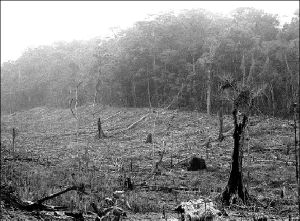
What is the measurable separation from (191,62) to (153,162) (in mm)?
24047

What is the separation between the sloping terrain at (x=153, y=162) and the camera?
35.3 feet

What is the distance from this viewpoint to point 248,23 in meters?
38.3

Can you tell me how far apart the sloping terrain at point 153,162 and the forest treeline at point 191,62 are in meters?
3.54

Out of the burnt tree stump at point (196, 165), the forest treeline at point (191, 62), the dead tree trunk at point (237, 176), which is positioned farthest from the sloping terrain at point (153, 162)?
the forest treeline at point (191, 62)

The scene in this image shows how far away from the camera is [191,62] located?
4138cm

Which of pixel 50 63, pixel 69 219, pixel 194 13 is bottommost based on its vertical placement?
pixel 69 219

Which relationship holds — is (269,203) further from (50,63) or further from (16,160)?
(50,63)

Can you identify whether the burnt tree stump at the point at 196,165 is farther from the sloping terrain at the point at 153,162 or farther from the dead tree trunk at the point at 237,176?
the dead tree trunk at the point at 237,176

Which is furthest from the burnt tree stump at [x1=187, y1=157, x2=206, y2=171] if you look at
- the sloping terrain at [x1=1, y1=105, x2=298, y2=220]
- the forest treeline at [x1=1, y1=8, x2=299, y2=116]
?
the forest treeline at [x1=1, y1=8, x2=299, y2=116]

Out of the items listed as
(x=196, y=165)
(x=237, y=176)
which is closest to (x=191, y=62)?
(x=196, y=165)

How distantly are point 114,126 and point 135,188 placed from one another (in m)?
22.2

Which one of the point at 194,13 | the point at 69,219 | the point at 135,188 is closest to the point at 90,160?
the point at 135,188

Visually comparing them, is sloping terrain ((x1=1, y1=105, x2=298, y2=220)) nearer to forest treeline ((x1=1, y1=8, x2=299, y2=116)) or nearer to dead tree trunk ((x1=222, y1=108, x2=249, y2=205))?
dead tree trunk ((x1=222, y1=108, x2=249, y2=205))

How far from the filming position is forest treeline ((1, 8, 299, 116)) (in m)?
34.3
